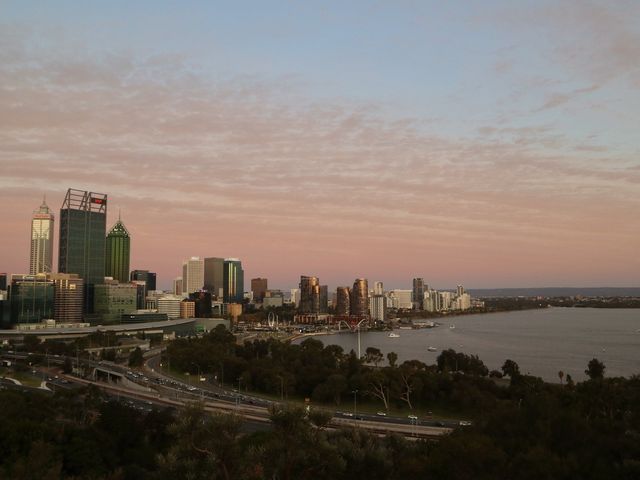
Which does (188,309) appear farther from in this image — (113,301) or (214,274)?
(214,274)

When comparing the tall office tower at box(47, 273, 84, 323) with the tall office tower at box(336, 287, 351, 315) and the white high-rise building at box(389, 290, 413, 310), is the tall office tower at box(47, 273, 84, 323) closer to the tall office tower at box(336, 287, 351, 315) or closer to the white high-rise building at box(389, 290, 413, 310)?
the tall office tower at box(336, 287, 351, 315)

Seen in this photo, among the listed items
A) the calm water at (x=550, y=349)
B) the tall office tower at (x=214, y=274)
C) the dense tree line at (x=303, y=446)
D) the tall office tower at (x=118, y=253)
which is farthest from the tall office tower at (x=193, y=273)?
the dense tree line at (x=303, y=446)

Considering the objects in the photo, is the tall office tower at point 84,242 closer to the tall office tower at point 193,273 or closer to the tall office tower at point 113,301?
the tall office tower at point 113,301

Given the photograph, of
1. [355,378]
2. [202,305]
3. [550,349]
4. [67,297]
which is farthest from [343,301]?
[355,378]

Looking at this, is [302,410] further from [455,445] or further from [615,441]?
[615,441]

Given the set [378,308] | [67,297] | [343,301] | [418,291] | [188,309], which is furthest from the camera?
[418,291]
